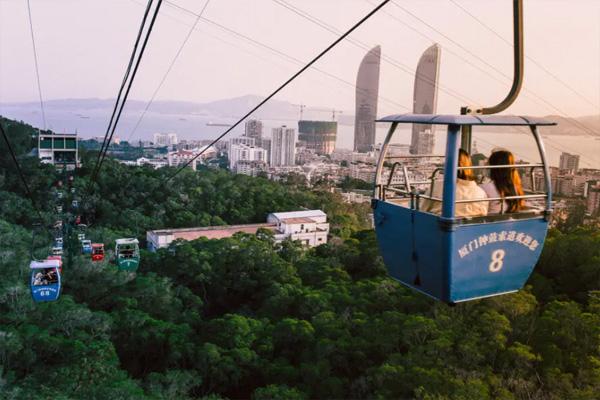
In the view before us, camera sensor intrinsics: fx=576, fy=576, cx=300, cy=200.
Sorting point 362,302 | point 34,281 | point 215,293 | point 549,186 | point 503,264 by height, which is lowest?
point 215,293

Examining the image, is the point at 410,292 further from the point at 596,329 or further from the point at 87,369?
the point at 87,369

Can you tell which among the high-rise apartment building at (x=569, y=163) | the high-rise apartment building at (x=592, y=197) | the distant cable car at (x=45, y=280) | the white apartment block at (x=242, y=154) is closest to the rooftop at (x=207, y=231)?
the high-rise apartment building at (x=569, y=163)

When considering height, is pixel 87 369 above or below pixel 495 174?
below

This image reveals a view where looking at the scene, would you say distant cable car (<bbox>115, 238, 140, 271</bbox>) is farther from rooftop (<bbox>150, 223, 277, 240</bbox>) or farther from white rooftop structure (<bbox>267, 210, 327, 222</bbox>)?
white rooftop structure (<bbox>267, 210, 327, 222</bbox>)

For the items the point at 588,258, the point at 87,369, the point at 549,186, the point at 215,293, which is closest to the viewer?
the point at 549,186

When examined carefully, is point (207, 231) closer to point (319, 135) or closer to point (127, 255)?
point (127, 255)

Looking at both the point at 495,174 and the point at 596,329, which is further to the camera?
the point at 596,329

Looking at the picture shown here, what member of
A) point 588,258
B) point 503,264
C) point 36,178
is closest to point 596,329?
point 588,258
